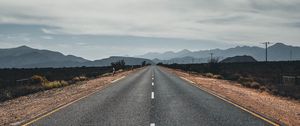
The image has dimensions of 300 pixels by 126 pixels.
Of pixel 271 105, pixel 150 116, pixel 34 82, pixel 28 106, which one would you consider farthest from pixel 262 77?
pixel 150 116

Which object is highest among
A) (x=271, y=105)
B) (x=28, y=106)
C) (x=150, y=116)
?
(x=150, y=116)

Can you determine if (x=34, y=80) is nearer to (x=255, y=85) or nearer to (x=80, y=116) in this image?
(x=255, y=85)

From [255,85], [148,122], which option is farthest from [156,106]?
[255,85]

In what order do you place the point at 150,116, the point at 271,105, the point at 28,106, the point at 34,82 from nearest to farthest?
the point at 150,116
the point at 28,106
the point at 271,105
the point at 34,82

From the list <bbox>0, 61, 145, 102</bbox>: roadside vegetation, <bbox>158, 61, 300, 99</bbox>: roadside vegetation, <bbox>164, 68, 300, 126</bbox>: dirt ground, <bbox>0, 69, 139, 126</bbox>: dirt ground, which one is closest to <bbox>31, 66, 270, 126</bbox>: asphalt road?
<bbox>0, 69, 139, 126</bbox>: dirt ground

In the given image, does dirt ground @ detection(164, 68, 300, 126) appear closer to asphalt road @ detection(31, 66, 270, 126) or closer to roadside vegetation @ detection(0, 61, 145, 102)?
asphalt road @ detection(31, 66, 270, 126)

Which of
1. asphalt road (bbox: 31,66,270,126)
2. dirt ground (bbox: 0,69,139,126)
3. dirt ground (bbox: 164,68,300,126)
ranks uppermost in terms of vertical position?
asphalt road (bbox: 31,66,270,126)

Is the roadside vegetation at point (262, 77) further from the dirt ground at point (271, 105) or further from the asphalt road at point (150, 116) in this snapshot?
the asphalt road at point (150, 116)

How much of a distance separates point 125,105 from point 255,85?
20.5m

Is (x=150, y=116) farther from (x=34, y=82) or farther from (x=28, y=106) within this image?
(x=34, y=82)

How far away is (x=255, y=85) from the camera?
1253 inches

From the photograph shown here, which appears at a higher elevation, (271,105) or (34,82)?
(34,82)

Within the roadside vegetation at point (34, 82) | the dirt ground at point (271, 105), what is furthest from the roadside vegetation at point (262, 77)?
the roadside vegetation at point (34, 82)

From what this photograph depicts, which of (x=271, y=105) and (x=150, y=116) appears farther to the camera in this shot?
(x=271, y=105)
